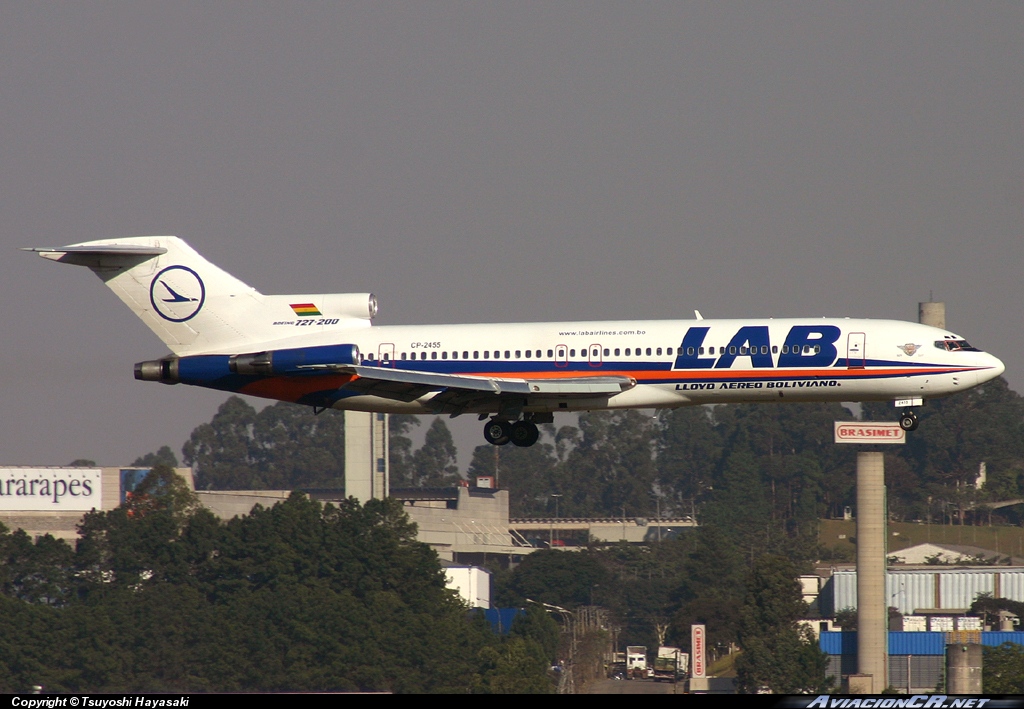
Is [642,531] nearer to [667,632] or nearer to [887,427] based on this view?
[667,632]

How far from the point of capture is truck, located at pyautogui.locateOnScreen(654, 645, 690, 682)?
107 m

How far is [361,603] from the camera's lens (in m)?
106

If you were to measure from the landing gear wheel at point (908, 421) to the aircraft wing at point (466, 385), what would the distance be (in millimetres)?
8819

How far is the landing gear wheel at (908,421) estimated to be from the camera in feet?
148

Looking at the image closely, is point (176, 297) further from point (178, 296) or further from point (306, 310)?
point (306, 310)

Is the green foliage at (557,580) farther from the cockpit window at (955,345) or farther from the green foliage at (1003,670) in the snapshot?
the cockpit window at (955,345)

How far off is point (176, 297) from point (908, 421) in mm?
24142

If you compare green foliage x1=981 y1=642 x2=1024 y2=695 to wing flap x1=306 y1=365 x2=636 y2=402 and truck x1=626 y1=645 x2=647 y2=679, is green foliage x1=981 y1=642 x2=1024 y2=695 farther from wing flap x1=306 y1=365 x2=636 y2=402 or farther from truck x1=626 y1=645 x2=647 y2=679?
wing flap x1=306 y1=365 x2=636 y2=402

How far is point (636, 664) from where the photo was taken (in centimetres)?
11269

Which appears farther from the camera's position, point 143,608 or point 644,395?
point 143,608

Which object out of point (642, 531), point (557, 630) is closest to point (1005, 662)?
point (557, 630)

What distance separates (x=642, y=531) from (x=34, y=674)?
4201 inches

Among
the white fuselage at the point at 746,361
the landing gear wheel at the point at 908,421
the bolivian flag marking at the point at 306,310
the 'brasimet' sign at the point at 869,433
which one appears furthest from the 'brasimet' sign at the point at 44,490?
the landing gear wheel at the point at 908,421
